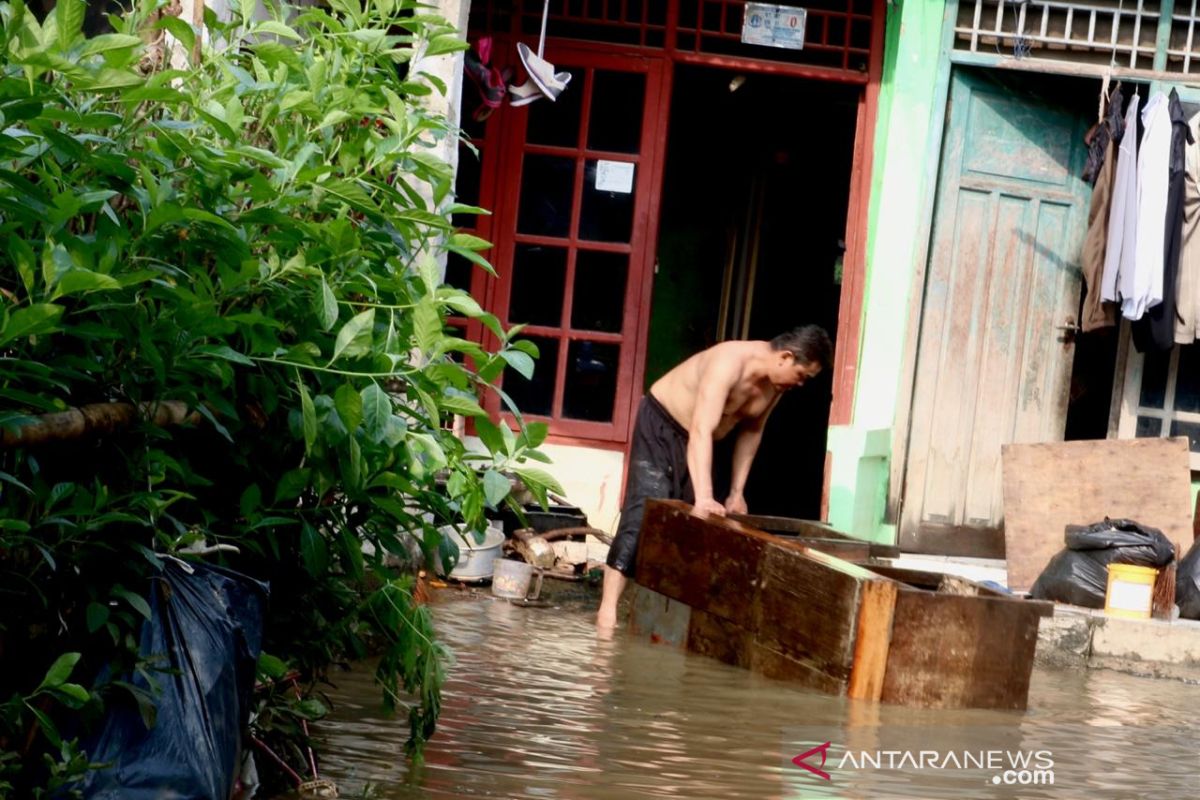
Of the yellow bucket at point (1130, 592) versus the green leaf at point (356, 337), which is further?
the yellow bucket at point (1130, 592)

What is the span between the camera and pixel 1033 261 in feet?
33.1

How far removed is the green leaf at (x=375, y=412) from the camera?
357 cm

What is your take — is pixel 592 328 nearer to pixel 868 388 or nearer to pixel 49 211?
pixel 868 388

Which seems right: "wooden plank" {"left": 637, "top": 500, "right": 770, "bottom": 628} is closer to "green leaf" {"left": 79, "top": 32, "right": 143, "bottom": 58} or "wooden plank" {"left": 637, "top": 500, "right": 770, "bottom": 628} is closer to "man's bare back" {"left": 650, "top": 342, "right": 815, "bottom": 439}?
"man's bare back" {"left": 650, "top": 342, "right": 815, "bottom": 439}

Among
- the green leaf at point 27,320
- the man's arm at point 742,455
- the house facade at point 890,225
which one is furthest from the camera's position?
the house facade at point 890,225

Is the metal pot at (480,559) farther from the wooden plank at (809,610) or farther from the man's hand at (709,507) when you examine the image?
the wooden plank at (809,610)

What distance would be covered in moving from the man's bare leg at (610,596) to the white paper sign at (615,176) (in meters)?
2.86

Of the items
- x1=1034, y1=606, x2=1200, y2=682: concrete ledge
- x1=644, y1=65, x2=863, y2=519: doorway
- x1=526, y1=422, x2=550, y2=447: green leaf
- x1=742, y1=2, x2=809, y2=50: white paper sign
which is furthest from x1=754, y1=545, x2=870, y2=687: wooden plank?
x1=644, y1=65, x2=863, y2=519: doorway

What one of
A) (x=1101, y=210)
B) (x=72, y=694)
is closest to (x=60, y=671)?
(x=72, y=694)

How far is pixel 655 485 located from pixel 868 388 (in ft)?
6.88

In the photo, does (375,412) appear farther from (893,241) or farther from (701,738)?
(893,241)

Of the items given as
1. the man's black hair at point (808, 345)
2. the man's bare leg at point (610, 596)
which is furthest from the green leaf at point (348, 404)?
the man's bare leg at point (610, 596)

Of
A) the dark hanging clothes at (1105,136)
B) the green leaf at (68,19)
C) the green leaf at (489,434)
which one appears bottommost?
the green leaf at (489,434)

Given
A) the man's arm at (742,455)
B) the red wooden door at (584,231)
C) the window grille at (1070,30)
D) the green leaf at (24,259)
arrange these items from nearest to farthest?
1. the green leaf at (24,259)
2. the man's arm at (742,455)
3. the window grille at (1070,30)
4. the red wooden door at (584,231)
